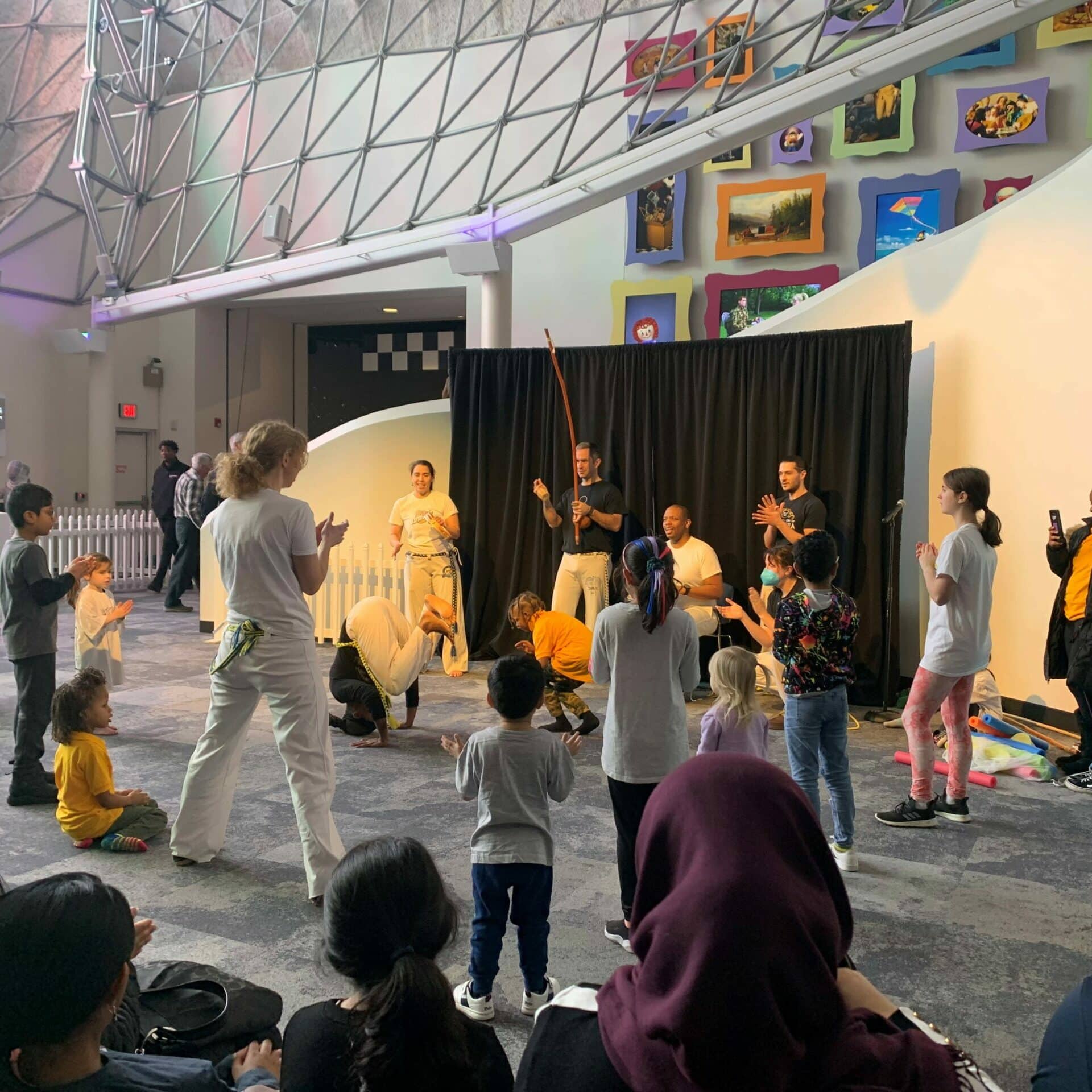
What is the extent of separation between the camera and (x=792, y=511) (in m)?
6.32

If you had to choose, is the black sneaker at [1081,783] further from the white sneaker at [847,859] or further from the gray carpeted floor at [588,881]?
the white sneaker at [847,859]

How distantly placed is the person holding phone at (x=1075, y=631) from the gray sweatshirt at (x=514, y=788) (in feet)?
10.3

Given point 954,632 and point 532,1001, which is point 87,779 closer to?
point 532,1001

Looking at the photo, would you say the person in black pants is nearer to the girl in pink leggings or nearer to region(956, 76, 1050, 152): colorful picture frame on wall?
region(956, 76, 1050, 152): colorful picture frame on wall

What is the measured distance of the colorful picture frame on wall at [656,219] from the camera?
9547mm

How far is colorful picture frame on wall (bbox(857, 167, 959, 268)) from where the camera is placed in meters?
8.44

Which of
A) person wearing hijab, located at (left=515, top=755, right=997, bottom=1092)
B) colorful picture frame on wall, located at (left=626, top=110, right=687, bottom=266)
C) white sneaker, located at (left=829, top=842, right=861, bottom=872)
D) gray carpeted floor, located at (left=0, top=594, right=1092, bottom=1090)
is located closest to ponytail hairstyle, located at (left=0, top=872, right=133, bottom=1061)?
gray carpeted floor, located at (left=0, top=594, right=1092, bottom=1090)

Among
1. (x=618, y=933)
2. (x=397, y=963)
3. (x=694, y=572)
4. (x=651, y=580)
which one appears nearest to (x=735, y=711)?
(x=651, y=580)

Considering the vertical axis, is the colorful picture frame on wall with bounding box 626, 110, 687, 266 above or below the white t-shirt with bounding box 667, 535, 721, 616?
above

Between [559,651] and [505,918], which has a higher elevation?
[559,651]

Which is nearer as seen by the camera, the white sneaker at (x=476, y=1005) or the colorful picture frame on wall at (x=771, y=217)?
the white sneaker at (x=476, y=1005)

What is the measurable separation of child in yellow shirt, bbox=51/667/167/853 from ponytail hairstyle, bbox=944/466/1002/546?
3.26m

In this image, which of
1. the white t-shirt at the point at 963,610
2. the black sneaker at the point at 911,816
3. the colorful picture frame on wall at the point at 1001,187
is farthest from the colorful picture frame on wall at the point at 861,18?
the black sneaker at the point at 911,816

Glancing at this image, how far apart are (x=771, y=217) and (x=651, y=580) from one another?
23.5 ft
